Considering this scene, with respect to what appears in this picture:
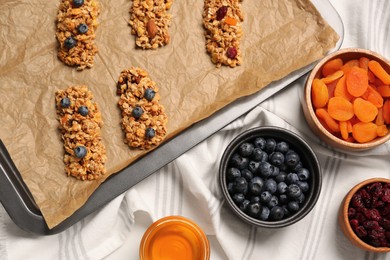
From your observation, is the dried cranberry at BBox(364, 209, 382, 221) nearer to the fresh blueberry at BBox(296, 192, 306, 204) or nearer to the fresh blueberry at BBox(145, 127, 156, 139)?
the fresh blueberry at BBox(296, 192, 306, 204)

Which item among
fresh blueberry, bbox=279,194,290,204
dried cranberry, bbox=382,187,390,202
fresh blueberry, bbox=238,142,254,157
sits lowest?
dried cranberry, bbox=382,187,390,202

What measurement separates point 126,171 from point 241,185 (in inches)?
12.7

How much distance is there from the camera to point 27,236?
5.37ft

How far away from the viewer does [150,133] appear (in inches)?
63.6

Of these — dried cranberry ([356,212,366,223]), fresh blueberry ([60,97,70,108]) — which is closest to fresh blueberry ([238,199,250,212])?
dried cranberry ([356,212,366,223])

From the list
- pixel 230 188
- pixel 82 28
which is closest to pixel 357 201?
pixel 230 188

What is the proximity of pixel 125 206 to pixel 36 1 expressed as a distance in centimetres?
64

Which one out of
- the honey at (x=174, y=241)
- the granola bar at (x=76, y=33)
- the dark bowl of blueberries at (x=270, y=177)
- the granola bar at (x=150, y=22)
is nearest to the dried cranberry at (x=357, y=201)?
the dark bowl of blueberries at (x=270, y=177)

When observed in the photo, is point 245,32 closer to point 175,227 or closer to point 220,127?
point 220,127

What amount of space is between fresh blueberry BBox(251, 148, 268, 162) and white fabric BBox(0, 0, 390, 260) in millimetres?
103

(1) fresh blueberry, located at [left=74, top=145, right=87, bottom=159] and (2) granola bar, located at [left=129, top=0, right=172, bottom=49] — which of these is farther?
(2) granola bar, located at [left=129, top=0, right=172, bottom=49]

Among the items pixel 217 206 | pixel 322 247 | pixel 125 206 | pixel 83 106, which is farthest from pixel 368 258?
pixel 83 106

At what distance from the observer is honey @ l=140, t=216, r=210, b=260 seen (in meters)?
1.64

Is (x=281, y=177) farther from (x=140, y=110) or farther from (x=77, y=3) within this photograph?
(x=77, y=3)
